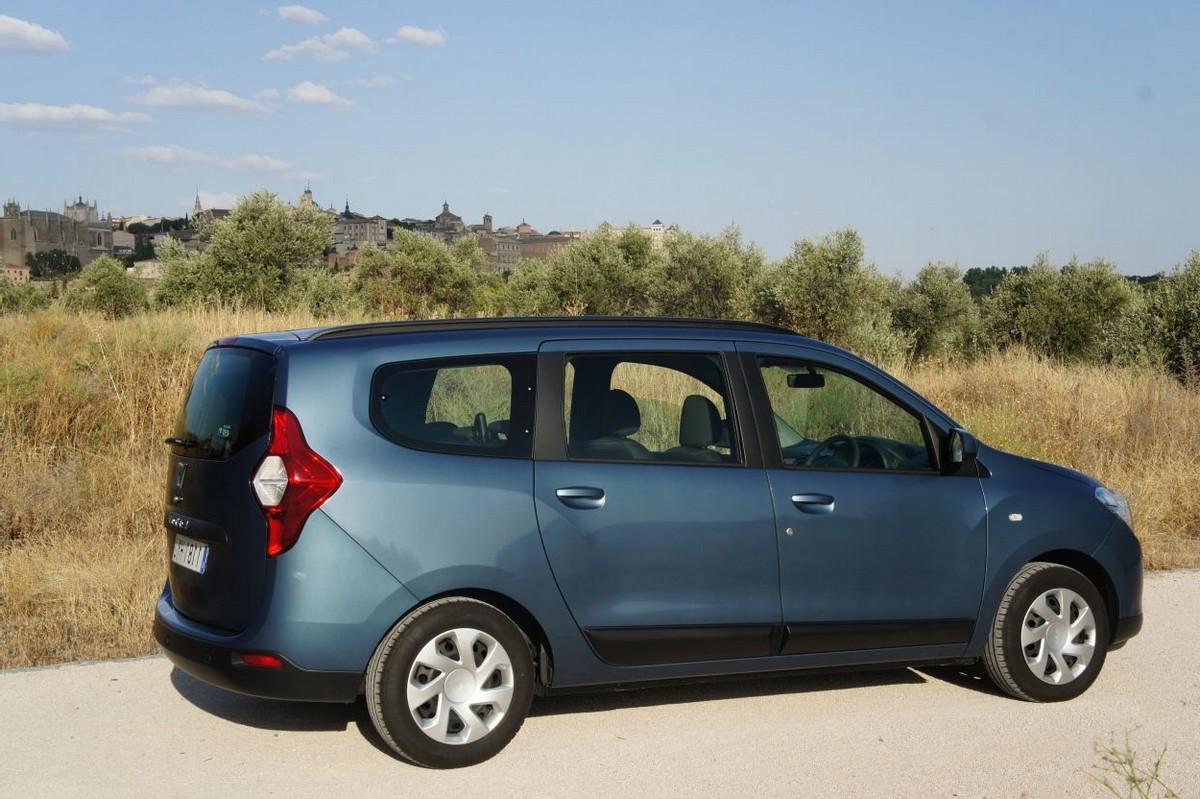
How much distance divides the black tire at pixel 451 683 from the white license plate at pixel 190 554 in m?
0.78

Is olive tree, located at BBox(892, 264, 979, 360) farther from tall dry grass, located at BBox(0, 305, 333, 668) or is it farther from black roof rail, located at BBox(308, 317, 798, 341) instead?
black roof rail, located at BBox(308, 317, 798, 341)

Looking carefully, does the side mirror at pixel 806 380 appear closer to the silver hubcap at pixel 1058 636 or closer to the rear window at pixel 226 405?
the silver hubcap at pixel 1058 636

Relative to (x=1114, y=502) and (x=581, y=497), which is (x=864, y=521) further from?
(x=1114, y=502)

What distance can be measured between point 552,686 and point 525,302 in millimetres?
47357

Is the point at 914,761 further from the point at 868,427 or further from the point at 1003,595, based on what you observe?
the point at 868,427

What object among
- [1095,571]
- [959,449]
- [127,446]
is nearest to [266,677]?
[959,449]

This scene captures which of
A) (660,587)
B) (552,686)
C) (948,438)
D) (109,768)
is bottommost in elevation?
(109,768)

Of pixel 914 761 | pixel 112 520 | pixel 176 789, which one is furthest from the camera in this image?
pixel 112 520

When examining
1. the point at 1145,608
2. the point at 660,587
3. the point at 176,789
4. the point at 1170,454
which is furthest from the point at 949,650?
the point at 1170,454

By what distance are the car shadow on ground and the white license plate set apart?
0.82 metres

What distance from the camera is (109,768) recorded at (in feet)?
15.1

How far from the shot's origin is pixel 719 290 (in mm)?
40938

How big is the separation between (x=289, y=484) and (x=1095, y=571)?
3721 millimetres

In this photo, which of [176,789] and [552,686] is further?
[552,686]
